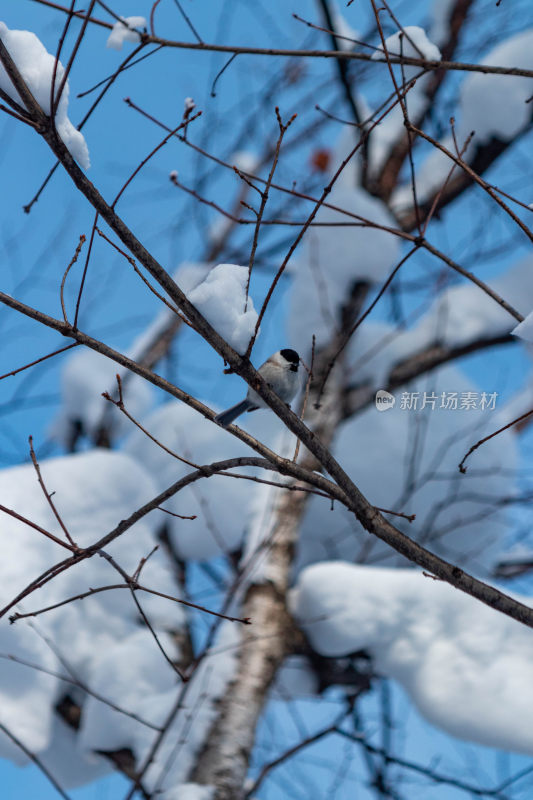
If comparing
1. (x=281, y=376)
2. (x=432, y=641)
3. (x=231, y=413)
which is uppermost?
(x=432, y=641)

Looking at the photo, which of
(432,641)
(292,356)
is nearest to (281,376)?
(292,356)

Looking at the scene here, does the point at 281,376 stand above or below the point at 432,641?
below

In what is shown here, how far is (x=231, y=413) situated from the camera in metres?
1.18

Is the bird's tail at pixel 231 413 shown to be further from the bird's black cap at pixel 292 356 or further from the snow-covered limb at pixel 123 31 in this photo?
the snow-covered limb at pixel 123 31

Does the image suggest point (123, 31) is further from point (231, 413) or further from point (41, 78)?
point (231, 413)

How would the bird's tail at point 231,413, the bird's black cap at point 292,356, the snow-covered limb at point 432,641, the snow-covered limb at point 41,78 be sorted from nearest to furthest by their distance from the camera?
the snow-covered limb at point 41,78
the bird's tail at point 231,413
the bird's black cap at point 292,356
the snow-covered limb at point 432,641

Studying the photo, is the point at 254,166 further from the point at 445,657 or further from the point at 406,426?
the point at 445,657

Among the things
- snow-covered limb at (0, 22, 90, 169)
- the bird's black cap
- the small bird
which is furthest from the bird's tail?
snow-covered limb at (0, 22, 90, 169)

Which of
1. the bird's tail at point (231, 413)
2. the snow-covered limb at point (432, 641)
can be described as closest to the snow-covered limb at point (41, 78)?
the bird's tail at point (231, 413)

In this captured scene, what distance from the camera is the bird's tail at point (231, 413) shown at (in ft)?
3.72

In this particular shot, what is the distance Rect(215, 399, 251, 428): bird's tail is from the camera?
3.72 ft

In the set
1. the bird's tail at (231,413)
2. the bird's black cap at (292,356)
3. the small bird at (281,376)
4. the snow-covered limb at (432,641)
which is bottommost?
the bird's tail at (231,413)

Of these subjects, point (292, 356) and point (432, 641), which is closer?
point (292, 356)

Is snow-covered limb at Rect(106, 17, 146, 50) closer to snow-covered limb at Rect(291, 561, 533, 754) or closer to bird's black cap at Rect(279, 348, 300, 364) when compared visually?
bird's black cap at Rect(279, 348, 300, 364)
